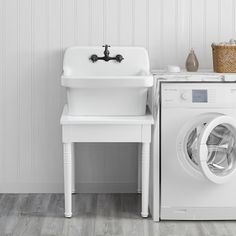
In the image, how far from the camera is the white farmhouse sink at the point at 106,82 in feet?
12.2

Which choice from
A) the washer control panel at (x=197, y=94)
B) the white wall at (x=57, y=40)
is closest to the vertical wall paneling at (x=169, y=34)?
the white wall at (x=57, y=40)

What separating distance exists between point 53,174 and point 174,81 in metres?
1.18

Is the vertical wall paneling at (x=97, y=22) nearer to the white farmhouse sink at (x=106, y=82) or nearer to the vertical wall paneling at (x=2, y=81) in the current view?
the white farmhouse sink at (x=106, y=82)

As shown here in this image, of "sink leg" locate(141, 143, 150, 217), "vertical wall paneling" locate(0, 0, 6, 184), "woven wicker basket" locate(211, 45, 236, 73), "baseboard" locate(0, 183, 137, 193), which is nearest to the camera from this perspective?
"sink leg" locate(141, 143, 150, 217)

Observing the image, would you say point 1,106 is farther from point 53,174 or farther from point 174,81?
point 174,81

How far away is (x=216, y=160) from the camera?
380cm

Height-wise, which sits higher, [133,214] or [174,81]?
[174,81]

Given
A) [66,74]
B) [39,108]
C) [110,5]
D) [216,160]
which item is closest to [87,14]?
[110,5]

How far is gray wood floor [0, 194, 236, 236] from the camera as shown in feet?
11.9

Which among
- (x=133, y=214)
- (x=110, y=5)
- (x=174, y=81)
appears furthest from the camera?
(x=110, y=5)

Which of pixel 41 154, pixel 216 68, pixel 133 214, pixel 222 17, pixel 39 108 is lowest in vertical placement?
pixel 133 214

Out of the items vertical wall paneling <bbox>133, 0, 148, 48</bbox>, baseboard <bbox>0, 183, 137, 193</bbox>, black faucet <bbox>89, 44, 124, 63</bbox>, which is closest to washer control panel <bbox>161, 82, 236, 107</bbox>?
black faucet <bbox>89, 44, 124, 63</bbox>

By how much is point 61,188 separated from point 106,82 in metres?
1.02

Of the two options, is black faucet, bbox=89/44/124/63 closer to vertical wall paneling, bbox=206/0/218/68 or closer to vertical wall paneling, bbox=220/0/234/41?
vertical wall paneling, bbox=206/0/218/68
